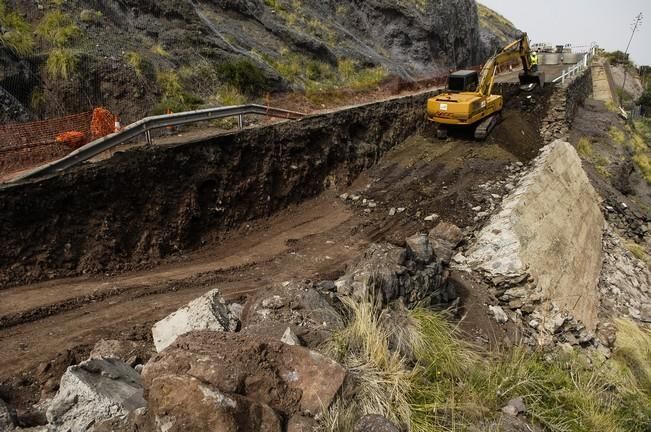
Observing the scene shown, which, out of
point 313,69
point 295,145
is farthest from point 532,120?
point 295,145

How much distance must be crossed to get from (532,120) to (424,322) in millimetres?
14807

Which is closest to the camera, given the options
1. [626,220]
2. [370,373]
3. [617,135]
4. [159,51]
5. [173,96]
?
[370,373]

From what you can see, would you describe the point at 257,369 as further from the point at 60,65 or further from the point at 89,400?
the point at 60,65

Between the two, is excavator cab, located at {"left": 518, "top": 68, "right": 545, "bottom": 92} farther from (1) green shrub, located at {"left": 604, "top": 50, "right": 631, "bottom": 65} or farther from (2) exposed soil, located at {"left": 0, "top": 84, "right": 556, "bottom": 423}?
(1) green shrub, located at {"left": 604, "top": 50, "right": 631, "bottom": 65}

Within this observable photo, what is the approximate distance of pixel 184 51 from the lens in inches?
556

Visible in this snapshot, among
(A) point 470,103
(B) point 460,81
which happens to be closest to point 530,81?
(B) point 460,81

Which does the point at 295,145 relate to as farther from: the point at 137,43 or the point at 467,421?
the point at 467,421

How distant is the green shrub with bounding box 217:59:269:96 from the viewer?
46.1 feet

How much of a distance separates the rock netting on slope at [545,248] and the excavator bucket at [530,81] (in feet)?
20.2

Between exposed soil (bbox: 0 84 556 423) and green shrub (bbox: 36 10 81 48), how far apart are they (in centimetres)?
471

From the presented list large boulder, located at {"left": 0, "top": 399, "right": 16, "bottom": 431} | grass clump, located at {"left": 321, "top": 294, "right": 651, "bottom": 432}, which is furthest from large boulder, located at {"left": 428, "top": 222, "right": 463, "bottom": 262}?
large boulder, located at {"left": 0, "top": 399, "right": 16, "bottom": 431}

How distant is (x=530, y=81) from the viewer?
1972 centimetres

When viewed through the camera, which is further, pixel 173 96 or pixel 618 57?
pixel 618 57

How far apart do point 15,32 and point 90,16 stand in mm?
2670
